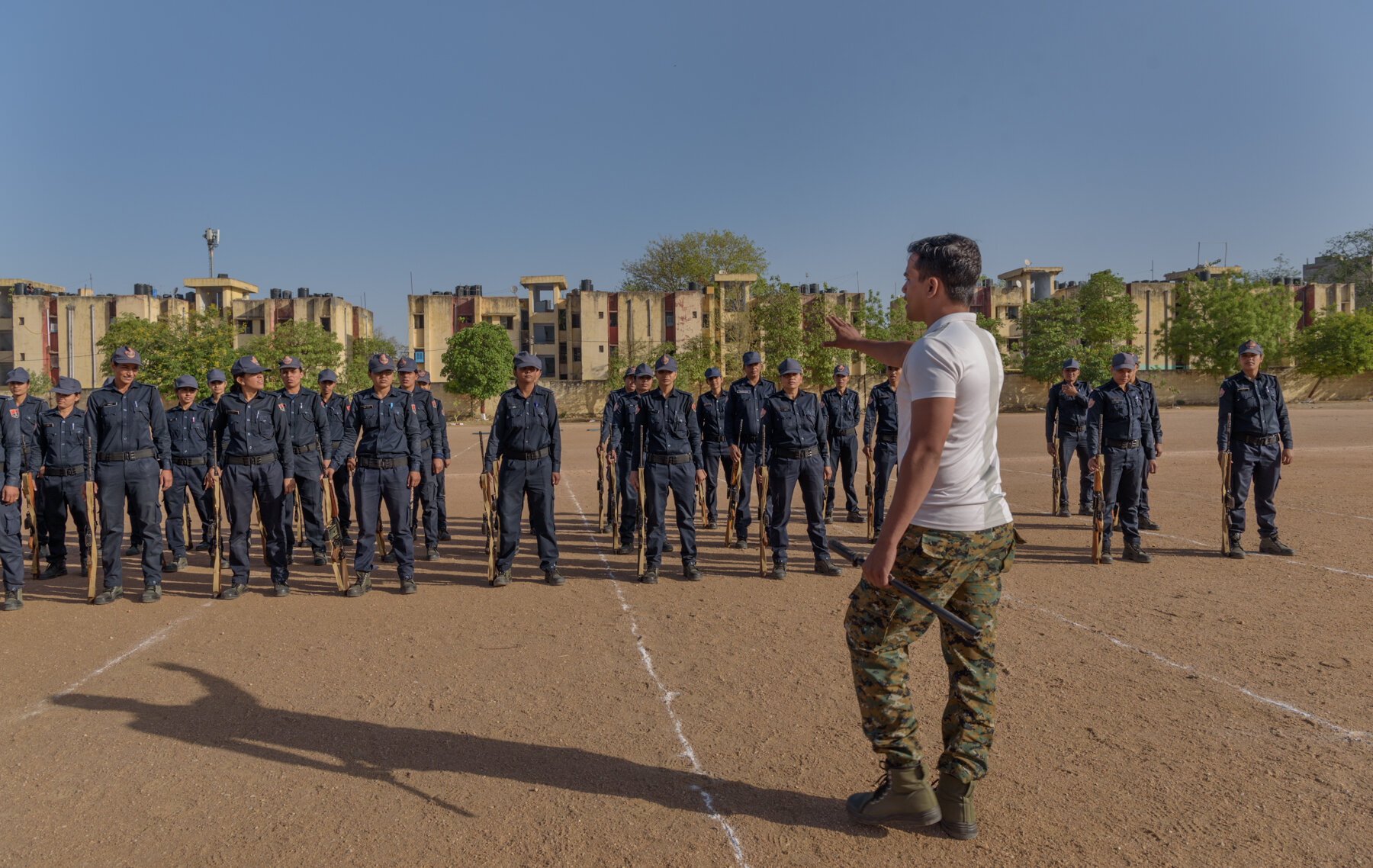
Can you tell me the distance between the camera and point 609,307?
68500mm

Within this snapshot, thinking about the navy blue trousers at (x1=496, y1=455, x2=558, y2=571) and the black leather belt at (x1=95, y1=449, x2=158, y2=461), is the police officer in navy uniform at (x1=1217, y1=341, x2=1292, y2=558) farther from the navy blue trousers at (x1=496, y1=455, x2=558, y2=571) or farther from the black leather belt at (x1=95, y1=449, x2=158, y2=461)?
the black leather belt at (x1=95, y1=449, x2=158, y2=461)

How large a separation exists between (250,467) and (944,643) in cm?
738

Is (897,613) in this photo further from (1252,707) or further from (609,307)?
(609,307)

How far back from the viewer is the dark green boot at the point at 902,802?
3.50 metres

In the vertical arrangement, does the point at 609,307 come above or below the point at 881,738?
above

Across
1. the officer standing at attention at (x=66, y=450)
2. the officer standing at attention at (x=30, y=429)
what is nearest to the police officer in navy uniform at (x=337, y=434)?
the officer standing at attention at (x=66, y=450)

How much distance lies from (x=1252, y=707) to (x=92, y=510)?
1000cm

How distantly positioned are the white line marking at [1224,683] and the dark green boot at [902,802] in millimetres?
2673

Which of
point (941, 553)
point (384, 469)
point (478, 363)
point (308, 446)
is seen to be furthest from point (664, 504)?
point (478, 363)

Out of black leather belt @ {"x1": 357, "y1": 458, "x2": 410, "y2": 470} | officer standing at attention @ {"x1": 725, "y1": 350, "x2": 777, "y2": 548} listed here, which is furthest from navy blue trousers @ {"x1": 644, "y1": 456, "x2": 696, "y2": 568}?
black leather belt @ {"x1": 357, "y1": 458, "x2": 410, "y2": 470}

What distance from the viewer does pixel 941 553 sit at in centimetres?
329

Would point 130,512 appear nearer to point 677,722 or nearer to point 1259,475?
point 677,722

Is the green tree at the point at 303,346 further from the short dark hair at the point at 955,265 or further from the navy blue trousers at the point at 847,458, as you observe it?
the short dark hair at the point at 955,265

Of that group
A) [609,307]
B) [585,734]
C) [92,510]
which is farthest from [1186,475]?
[609,307]
